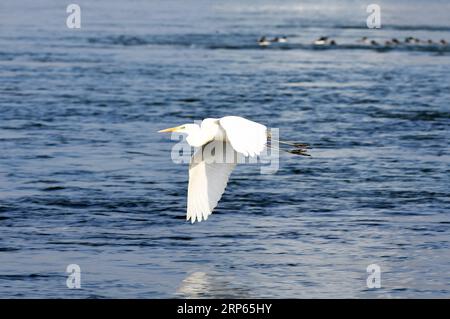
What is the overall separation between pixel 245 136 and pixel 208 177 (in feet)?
4.10

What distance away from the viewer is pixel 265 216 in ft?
45.0

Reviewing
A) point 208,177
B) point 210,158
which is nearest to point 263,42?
point 210,158

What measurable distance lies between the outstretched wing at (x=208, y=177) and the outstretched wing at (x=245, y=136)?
33.1 inches

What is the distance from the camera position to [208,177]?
1123cm

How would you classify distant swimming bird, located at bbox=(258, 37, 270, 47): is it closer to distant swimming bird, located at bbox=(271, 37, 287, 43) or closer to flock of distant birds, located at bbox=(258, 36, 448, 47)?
flock of distant birds, located at bbox=(258, 36, 448, 47)

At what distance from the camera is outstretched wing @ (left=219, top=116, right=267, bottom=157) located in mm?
9852

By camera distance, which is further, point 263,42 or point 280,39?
point 280,39

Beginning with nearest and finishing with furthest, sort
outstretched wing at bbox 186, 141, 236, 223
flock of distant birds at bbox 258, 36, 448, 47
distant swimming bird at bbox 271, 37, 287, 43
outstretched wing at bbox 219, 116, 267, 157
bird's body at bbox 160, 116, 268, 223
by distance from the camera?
1. outstretched wing at bbox 219, 116, 267, 157
2. bird's body at bbox 160, 116, 268, 223
3. outstretched wing at bbox 186, 141, 236, 223
4. flock of distant birds at bbox 258, 36, 448, 47
5. distant swimming bird at bbox 271, 37, 287, 43

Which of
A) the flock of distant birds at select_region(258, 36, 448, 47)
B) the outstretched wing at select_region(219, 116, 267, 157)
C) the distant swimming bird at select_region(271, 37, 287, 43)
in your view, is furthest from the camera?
the distant swimming bird at select_region(271, 37, 287, 43)

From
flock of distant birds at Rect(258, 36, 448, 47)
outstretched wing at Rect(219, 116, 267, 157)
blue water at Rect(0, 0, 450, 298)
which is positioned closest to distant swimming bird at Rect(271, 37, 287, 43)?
flock of distant birds at Rect(258, 36, 448, 47)

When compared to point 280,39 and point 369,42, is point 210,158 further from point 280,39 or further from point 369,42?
point 369,42

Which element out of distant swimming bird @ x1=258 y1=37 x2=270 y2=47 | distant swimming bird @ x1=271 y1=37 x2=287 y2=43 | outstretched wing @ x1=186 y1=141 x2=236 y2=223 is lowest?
outstretched wing @ x1=186 y1=141 x2=236 y2=223

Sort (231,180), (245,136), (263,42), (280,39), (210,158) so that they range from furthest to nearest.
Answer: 1. (280,39)
2. (263,42)
3. (231,180)
4. (210,158)
5. (245,136)
